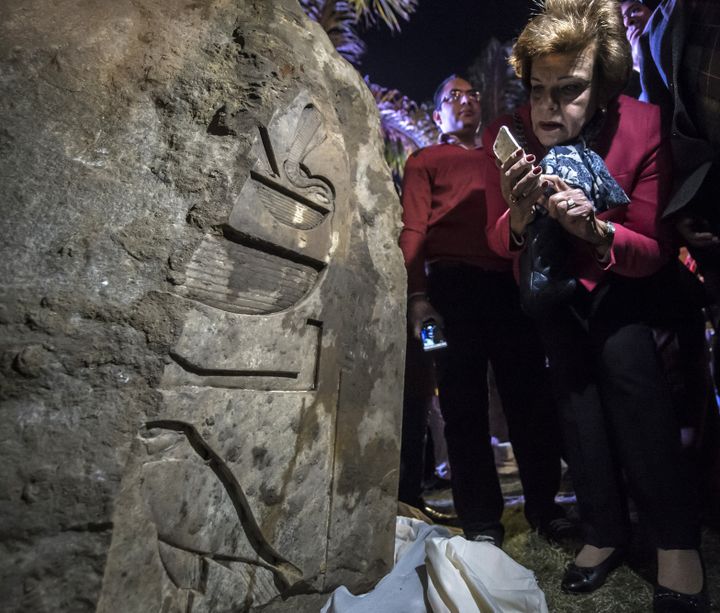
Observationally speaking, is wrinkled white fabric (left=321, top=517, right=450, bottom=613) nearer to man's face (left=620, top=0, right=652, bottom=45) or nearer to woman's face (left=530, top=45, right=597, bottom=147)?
woman's face (left=530, top=45, right=597, bottom=147)

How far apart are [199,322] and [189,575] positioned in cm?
60

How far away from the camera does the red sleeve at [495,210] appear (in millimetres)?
1828

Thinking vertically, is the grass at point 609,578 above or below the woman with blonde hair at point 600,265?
below

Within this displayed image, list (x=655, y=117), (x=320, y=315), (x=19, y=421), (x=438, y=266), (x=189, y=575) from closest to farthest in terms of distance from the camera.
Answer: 1. (x=19, y=421)
2. (x=189, y=575)
3. (x=320, y=315)
4. (x=655, y=117)
5. (x=438, y=266)

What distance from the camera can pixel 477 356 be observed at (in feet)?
6.89

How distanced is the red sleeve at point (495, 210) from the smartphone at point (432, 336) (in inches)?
15.5

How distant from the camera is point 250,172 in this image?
1.39m

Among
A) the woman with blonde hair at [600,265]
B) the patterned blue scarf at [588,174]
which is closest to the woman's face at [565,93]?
the woman with blonde hair at [600,265]

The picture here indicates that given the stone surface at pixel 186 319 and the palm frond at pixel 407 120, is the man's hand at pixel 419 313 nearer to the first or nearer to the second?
the stone surface at pixel 186 319

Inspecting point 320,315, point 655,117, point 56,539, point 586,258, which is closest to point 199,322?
point 320,315

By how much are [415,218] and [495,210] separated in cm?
47

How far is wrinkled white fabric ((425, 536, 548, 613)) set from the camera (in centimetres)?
143

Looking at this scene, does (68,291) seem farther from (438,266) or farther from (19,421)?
(438,266)

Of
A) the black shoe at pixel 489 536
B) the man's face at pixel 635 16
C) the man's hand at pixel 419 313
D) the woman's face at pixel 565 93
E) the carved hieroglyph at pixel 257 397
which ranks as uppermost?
the man's face at pixel 635 16
